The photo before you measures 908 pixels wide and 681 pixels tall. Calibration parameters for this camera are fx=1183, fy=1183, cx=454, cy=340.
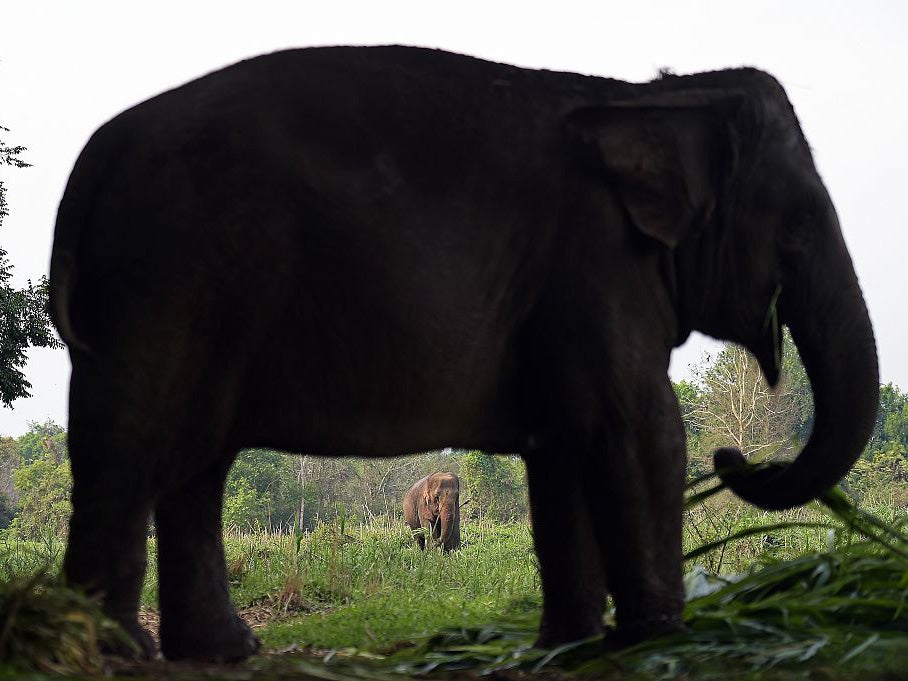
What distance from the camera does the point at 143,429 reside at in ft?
10.1

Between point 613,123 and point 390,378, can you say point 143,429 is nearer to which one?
point 390,378

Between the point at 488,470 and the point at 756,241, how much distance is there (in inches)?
1185

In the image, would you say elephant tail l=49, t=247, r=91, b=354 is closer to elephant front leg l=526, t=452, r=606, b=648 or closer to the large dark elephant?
the large dark elephant

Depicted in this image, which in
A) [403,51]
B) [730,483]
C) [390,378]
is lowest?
[730,483]

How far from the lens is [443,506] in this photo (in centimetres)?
1320

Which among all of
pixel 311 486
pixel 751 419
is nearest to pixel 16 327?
pixel 751 419

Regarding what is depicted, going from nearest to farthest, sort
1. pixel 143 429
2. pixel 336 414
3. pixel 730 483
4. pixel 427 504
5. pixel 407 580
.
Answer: pixel 143 429 < pixel 336 414 < pixel 730 483 < pixel 407 580 < pixel 427 504

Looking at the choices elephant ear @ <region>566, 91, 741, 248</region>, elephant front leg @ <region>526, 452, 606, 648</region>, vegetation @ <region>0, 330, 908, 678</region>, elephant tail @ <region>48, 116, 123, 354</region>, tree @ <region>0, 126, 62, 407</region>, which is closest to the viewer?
vegetation @ <region>0, 330, 908, 678</region>

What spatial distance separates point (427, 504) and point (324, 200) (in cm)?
1077

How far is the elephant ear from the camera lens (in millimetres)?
3424

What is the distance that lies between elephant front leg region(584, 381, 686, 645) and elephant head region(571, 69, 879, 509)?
52 cm

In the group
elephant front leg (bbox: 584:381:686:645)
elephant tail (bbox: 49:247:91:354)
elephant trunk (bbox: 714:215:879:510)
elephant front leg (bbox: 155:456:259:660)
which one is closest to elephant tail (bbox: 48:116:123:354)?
elephant tail (bbox: 49:247:91:354)

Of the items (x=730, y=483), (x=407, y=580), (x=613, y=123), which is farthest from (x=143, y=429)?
(x=407, y=580)

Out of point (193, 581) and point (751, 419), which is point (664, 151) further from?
point (751, 419)
